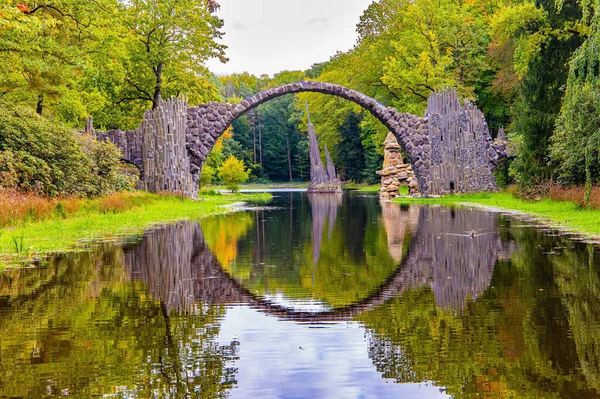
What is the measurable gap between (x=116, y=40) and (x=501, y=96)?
91.5 ft

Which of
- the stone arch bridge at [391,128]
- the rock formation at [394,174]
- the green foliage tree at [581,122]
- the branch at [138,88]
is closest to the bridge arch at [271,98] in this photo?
the stone arch bridge at [391,128]

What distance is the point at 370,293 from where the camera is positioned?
7.27 m

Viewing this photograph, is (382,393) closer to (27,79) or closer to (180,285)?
(180,285)

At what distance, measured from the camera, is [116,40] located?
28047mm

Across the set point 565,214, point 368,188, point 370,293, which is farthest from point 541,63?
point 368,188

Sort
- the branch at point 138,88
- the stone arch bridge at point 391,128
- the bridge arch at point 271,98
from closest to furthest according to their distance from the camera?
1. the stone arch bridge at point 391,128
2. the bridge arch at point 271,98
3. the branch at point 138,88

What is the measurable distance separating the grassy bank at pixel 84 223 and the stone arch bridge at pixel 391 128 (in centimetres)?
682

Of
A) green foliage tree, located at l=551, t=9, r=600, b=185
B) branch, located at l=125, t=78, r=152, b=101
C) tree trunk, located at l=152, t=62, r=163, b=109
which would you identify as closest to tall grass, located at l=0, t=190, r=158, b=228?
green foliage tree, located at l=551, t=9, r=600, b=185

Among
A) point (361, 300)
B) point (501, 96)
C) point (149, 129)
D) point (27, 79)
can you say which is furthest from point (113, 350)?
point (501, 96)

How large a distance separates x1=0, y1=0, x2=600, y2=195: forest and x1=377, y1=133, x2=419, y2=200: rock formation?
2938mm

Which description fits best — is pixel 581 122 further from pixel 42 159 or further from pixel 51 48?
pixel 51 48

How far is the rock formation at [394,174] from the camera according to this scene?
132 feet

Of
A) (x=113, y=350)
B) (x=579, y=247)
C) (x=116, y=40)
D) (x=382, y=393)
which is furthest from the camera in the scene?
(x=116, y=40)

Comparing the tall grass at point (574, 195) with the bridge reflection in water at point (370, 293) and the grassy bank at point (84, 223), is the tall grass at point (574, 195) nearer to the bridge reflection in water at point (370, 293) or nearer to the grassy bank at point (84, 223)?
the bridge reflection in water at point (370, 293)
